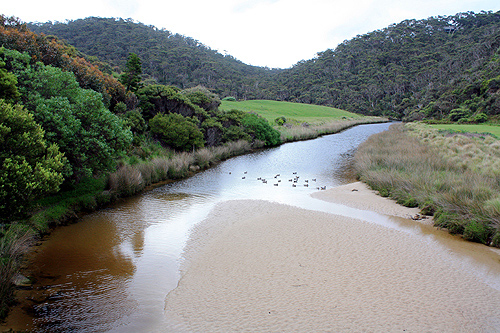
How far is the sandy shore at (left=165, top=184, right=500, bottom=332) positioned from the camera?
554 centimetres

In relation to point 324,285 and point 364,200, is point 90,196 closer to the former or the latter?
point 324,285

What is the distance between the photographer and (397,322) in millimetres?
5426

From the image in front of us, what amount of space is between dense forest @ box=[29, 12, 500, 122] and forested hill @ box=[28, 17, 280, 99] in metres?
0.30

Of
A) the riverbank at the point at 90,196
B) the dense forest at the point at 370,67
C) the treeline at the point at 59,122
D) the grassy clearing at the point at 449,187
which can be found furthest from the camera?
the dense forest at the point at 370,67

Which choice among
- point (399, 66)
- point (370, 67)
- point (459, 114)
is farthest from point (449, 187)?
point (370, 67)

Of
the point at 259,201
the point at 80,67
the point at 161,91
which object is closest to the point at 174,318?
the point at 259,201

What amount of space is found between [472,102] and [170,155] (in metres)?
58.7

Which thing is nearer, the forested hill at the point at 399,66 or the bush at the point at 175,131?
the bush at the point at 175,131

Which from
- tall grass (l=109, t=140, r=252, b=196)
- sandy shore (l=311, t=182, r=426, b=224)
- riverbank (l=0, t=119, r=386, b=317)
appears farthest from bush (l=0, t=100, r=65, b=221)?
sandy shore (l=311, t=182, r=426, b=224)

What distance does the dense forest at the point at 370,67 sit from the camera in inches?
2699

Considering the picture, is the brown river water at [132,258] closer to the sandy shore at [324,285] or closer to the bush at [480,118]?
the sandy shore at [324,285]

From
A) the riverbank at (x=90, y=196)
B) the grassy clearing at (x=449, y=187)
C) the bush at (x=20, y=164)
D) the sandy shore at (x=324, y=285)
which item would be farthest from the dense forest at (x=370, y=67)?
the bush at (x=20, y=164)

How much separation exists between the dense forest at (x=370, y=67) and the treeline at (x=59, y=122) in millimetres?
45749

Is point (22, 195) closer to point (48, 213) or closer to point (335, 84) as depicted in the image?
point (48, 213)
